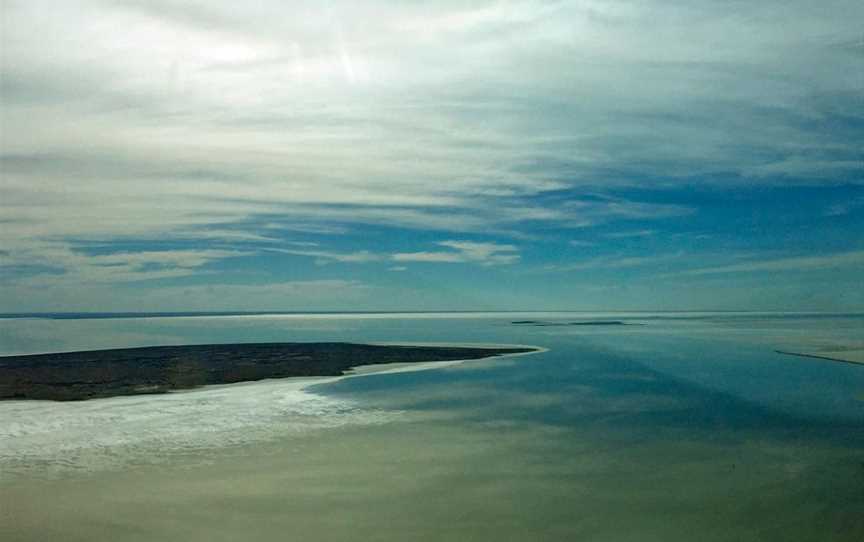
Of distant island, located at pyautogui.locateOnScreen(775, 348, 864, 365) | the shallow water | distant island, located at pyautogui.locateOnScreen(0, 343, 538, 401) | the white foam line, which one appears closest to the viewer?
the shallow water

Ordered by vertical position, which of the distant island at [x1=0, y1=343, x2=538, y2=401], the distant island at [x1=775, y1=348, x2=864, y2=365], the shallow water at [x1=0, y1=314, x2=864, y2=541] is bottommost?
the shallow water at [x1=0, y1=314, x2=864, y2=541]

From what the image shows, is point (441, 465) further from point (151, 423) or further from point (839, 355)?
point (839, 355)

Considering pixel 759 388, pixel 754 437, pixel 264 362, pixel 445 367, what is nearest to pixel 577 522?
pixel 754 437

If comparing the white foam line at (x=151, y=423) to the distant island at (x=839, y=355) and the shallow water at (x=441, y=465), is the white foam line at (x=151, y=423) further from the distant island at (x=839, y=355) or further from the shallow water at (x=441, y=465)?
the distant island at (x=839, y=355)

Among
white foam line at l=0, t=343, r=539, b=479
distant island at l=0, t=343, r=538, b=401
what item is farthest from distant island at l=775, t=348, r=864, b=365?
white foam line at l=0, t=343, r=539, b=479

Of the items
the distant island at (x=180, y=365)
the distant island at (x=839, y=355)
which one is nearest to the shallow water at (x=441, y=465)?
the distant island at (x=180, y=365)

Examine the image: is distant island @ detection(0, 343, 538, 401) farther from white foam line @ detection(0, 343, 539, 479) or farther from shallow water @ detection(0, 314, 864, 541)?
shallow water @ detection(0, 314, 864, 541)

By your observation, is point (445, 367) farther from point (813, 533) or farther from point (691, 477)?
point (813, 533)
